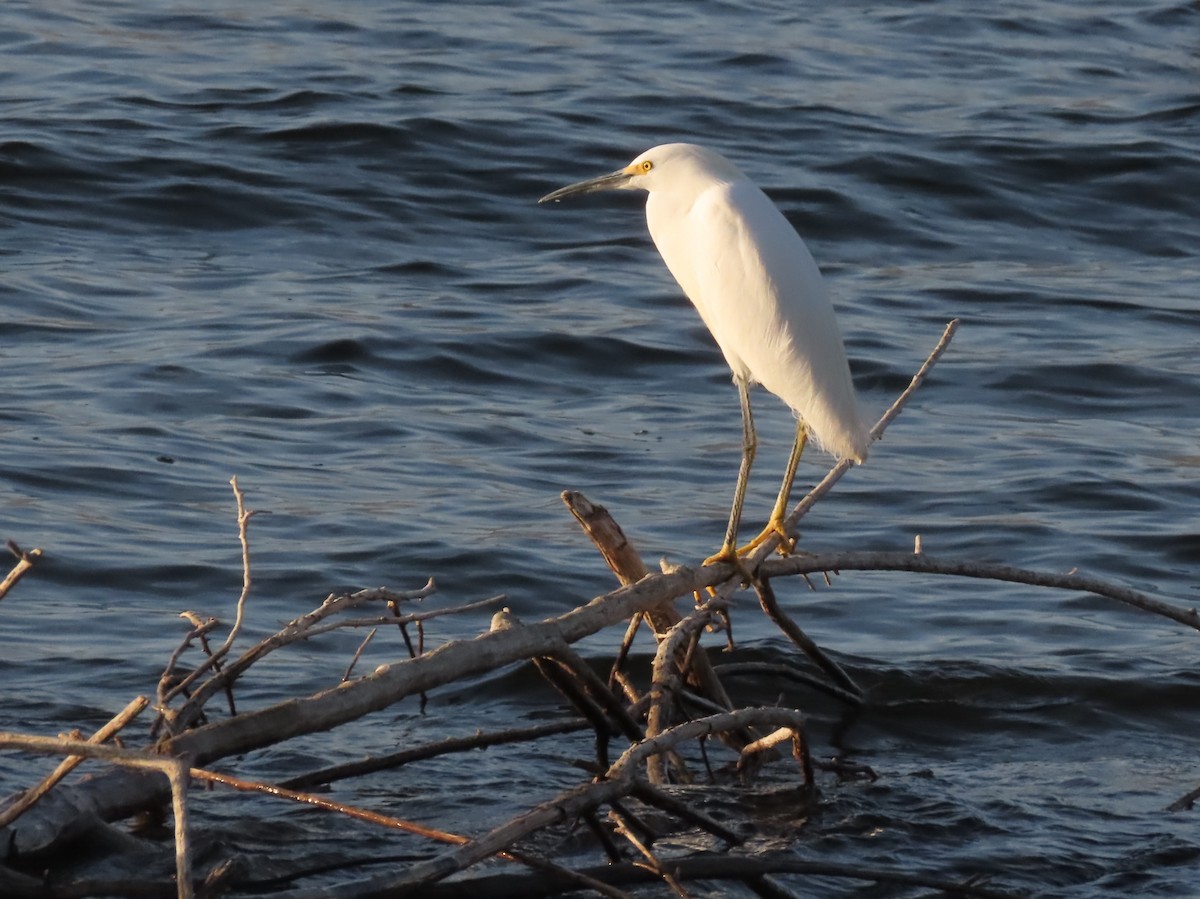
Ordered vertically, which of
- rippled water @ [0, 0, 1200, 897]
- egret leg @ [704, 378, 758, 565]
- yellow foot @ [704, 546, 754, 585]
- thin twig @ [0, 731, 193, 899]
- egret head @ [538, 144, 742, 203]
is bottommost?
rippled water @ [0, 0, 1200, 897]

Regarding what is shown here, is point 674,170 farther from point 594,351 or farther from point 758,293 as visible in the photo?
point 594,351

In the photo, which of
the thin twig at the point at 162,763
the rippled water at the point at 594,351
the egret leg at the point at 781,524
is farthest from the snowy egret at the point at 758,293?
the thin twig at the point at 162,763

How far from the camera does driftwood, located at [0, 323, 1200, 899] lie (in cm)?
347

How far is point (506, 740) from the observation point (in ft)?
15.3

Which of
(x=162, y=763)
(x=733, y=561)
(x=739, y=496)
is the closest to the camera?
(x=162, y=763)

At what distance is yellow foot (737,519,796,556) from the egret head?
1.22 m

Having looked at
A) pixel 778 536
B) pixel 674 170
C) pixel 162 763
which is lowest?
pixel 778 536

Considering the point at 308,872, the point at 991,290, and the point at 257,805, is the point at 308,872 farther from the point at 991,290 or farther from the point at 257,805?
the point at 991,290

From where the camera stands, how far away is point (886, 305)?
11695mm

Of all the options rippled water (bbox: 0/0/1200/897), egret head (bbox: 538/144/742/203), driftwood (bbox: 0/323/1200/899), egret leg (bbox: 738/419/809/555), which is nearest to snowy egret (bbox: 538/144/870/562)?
egret head (bbox: 538/144/742/203)

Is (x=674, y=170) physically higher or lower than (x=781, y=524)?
higher

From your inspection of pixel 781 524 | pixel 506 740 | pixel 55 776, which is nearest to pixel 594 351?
pixel 781 524

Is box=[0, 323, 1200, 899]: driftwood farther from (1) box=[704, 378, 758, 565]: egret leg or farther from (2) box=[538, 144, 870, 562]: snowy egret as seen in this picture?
(2) box=[538, 144, 870, 562]: snowy egret

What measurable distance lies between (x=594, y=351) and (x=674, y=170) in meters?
4.47
